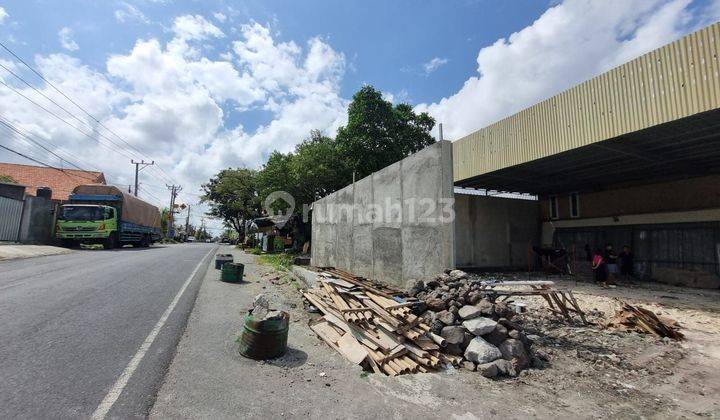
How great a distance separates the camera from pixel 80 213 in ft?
64.8

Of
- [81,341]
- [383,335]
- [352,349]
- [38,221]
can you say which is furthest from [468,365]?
[38,221]

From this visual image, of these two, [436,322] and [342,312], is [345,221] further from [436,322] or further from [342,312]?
[436,322]

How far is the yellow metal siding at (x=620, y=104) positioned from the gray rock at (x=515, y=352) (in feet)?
23.1

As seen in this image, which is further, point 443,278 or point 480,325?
point 443,278

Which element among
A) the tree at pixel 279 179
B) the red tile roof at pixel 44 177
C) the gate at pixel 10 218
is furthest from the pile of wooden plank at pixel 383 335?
the red tile roof at pixel 44 177

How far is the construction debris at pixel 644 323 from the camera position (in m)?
6.50

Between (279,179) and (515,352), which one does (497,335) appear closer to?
(515,352)

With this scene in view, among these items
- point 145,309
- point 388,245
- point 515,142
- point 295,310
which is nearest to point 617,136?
point 515,142

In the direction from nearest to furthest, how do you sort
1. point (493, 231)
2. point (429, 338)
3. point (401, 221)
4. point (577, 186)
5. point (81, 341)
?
point (81, 341), point (429, 338), point (401, 221), point (493, 231), point (577, 186)

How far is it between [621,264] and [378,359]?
1539 cm

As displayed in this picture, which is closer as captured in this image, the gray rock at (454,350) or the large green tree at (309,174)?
the gray rock at (454,350)

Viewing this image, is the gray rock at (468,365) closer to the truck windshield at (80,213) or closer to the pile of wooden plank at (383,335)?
the pile of wooden plank at (383,335)

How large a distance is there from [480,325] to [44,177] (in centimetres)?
4311

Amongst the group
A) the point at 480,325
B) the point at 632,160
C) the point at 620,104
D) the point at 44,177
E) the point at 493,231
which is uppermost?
the point at 44,177
